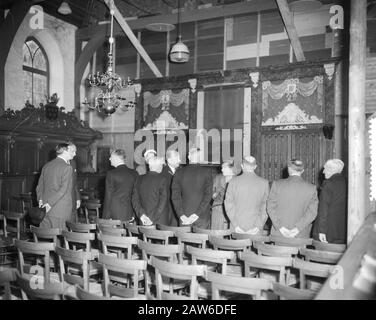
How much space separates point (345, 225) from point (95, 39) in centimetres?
934

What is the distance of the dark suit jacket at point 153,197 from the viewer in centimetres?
466

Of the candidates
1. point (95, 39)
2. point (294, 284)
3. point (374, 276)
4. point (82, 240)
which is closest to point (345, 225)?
point (294, 284)

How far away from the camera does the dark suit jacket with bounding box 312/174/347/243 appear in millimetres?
4105

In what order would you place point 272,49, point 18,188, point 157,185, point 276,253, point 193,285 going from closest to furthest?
point 193,285, point 276,253, point 157,185, point 18,188, point 272,49

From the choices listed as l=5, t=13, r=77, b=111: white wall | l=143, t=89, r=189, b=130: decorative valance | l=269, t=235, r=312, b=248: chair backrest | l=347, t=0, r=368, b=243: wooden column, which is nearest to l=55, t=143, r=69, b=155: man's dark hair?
l=269, t=235, r=312, b=248: chair backrest

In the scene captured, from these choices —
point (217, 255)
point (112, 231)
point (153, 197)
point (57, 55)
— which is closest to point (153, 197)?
point (153, 197)

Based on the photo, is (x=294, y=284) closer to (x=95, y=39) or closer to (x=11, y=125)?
(x=11, y=125)

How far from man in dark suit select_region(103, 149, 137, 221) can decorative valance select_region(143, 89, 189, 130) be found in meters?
5.61

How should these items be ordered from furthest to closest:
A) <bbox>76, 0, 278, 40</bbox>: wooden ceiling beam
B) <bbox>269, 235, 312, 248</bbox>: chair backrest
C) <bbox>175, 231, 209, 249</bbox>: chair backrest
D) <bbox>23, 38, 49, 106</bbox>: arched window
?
<bbox>23, 38, 49, 106</bbox>: arched window < <bbox>76, 0, 278, 40</bbox>: wooden ceiling beam < <bbox>175, 231, 209, 249</bbox>: chair backrest < <bbox>269, 235, 312, 248</bbox>: chair backrest

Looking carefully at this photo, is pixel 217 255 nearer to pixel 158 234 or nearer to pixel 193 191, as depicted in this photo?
pixel 158 234

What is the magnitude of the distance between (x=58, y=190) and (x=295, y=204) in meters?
2.78

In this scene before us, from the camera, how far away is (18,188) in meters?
8.37

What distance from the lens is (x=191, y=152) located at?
4535mm

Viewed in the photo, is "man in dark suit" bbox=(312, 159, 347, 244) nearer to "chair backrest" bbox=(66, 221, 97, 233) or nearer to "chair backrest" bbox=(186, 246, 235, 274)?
"chair backrest" bbox=(186, 246, 235, 274)
